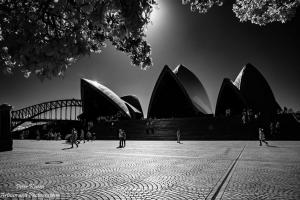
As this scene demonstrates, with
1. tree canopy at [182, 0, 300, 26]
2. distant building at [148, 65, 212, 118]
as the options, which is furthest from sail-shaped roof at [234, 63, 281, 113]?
tree canopy at [182, 0, 300, 26]

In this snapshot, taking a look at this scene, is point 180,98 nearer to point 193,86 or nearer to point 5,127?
point 193,86

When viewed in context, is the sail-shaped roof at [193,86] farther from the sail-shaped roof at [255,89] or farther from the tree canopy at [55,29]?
the tree canopy at [55,29]

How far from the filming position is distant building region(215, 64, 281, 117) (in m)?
46.0

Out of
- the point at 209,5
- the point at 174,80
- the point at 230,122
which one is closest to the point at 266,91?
the point at 174,80

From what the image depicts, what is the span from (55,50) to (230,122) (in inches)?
1010

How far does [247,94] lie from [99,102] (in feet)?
112

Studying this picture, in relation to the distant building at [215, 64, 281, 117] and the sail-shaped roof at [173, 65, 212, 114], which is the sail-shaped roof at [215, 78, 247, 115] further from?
the sail-shaped roof at [173, 65, 212, 114]

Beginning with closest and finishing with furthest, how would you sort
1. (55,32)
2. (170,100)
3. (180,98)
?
(55,32)
(180,98)
(170,100)

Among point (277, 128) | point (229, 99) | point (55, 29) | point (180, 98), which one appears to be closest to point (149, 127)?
point (277, 128)

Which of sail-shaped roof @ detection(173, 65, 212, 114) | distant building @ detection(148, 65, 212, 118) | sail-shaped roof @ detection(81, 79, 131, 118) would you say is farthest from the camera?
sail-shaped roof @ detection(173, 65, 212, 114)

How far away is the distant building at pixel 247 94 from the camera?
151ft

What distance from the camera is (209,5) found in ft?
21.1

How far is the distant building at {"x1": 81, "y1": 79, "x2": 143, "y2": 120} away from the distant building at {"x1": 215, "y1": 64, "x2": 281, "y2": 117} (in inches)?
854

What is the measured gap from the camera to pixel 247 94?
52312mm
